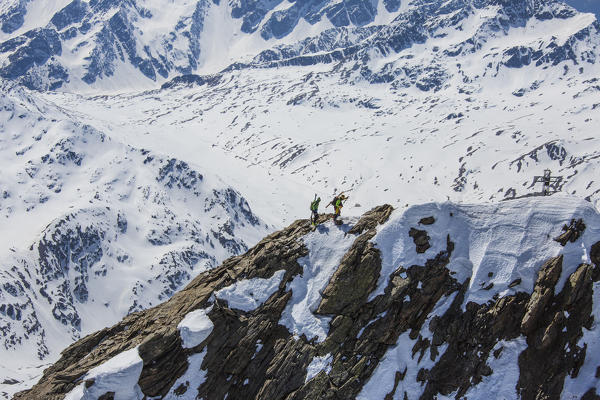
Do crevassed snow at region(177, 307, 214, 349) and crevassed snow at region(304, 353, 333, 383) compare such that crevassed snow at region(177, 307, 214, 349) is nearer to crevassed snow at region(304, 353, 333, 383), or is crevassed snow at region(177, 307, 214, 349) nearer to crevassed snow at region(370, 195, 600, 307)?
crevassed snow at region(304, 353, 333, 383)

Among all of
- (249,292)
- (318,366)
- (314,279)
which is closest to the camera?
(318,366)

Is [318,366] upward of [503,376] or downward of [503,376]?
upward

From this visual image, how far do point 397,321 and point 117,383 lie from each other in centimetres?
2008

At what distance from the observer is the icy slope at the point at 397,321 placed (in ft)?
100

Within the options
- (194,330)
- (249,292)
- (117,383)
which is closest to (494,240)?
(249,292)

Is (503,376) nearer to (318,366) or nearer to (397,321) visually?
(397,321)

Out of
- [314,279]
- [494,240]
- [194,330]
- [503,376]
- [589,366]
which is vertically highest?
[194,330]

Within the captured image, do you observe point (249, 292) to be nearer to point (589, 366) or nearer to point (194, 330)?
point (194, 330)

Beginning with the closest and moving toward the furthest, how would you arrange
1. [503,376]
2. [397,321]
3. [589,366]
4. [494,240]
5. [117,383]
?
[589,366], [503,376], [117,383], [397,321], [494,240]

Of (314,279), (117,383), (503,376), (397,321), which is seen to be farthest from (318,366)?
(117,383)

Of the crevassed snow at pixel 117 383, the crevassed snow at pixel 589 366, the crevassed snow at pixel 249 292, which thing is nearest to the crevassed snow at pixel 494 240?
the crevassed snow at pixel 589 366

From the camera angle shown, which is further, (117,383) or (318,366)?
(318,366)

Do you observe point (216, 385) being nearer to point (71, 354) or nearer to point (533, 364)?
point (71, 354)

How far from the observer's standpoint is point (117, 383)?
104ft
